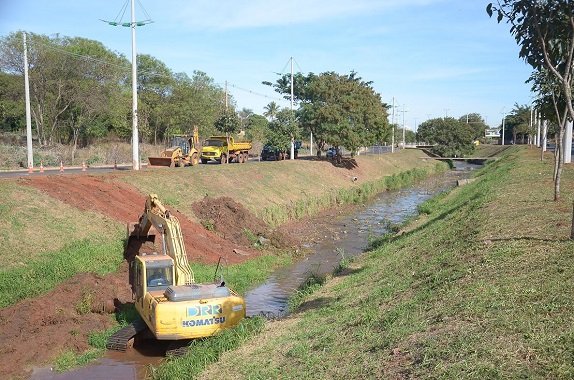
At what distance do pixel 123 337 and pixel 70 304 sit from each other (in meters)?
2.80

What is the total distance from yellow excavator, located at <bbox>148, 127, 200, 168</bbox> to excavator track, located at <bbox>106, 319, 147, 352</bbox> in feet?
76.8

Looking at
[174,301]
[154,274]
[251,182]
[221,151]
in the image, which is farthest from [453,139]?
[174,301]

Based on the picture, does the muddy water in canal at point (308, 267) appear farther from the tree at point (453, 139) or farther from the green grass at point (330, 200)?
the tree at point (453, 139)

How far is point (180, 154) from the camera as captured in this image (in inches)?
1468

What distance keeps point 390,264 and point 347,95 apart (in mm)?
43251

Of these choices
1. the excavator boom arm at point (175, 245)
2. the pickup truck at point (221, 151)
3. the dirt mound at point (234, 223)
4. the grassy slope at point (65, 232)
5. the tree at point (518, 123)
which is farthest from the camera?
the tree at point (518, 123)

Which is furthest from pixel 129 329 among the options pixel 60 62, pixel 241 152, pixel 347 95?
pixel 347 95

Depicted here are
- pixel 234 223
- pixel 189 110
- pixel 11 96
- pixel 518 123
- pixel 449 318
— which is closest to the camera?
pixel 449 318

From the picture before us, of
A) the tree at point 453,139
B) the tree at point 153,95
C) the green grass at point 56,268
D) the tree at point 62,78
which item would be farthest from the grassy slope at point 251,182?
the tree at point 453,139

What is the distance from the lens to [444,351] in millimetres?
7305

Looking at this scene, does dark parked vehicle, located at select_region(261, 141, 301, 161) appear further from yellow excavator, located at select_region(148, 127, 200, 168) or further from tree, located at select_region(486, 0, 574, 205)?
tree, located at select_region(486, 0, 574, 205)

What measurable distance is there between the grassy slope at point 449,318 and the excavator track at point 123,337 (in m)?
3.44

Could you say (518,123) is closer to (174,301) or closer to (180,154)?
(180,154)

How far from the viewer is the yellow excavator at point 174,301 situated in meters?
11.6
